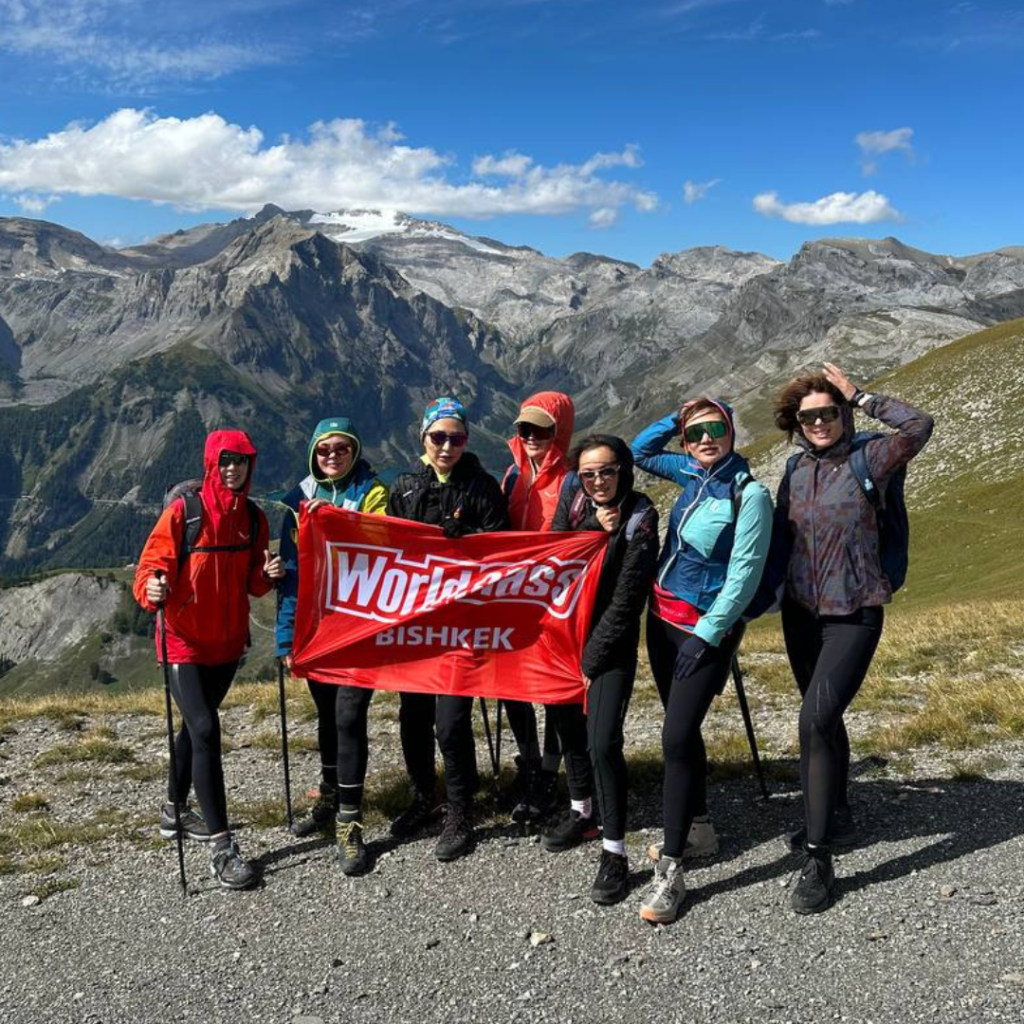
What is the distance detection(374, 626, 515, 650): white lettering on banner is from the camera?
10195 mm

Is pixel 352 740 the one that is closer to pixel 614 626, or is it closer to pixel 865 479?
pixel 614 626

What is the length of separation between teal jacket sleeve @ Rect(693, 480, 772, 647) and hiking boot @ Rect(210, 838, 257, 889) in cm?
557

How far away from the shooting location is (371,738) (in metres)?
15.7

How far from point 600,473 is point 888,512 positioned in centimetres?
284

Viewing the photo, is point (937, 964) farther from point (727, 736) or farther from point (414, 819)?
point (727, 736)

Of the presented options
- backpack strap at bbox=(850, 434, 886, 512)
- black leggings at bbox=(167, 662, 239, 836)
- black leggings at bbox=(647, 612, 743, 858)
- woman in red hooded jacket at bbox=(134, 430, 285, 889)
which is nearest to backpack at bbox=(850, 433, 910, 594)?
backpack strap at bbox=(850, 434, 886, 512)

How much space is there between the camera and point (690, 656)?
823cm

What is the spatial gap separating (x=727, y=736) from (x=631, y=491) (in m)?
6.67

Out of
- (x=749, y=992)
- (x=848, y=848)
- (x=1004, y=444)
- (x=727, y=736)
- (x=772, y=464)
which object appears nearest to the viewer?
(x=749, y=992)

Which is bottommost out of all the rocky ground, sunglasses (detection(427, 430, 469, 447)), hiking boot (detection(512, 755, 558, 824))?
the rocky ground

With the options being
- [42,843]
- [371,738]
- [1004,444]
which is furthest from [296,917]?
[1004,444]

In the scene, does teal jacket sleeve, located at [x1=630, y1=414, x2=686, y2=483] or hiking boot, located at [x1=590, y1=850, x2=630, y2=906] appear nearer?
hiking boot, located at [x1=590, y1=850, x2=630, y2=906]

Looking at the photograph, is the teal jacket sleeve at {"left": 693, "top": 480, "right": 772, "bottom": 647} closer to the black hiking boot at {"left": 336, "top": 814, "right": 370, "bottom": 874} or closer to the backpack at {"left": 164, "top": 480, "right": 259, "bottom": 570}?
the black hiking boot at {"left": 336, "top": 814, "right": 370, "bottom": 874}

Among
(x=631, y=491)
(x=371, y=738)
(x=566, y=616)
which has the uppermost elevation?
(x=631, y=491)
